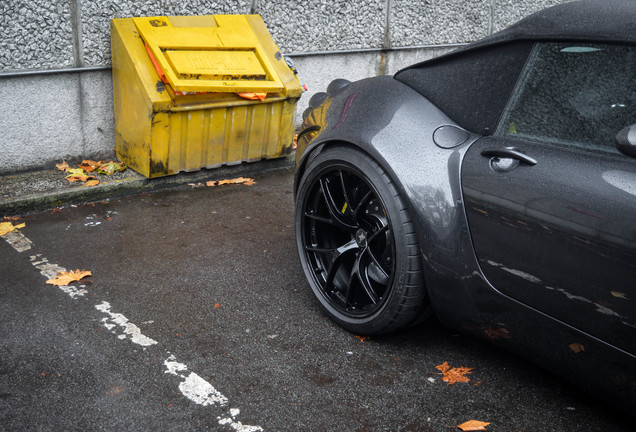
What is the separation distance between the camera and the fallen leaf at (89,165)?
5276 millimetres

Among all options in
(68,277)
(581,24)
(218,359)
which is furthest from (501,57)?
(68,277)

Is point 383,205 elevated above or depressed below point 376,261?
above

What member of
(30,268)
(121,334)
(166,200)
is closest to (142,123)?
(166,200)

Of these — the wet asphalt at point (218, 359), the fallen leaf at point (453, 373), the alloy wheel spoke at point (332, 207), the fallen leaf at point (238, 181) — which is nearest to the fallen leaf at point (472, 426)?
the wet asphalt at point (218, 359)

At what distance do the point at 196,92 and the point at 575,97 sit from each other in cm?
319

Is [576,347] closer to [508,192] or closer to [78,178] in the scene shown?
[508,192]

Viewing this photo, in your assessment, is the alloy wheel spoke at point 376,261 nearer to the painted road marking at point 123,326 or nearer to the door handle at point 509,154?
the door handle at point 509,154

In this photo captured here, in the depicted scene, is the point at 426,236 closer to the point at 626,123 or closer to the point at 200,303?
the point at 626,123

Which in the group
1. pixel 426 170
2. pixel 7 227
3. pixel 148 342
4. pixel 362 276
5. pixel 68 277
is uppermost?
pixel 426 170

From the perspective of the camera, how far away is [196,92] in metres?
4.95

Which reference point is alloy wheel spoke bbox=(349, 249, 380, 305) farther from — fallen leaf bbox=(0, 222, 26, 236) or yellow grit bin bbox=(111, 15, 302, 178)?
fallen leaf bbox=(0, 222, 26, 236)

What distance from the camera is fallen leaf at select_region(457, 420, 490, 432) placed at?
8.41 ft

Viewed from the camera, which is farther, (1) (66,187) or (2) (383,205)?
(1) (66,187)

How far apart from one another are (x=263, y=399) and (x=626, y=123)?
1.72 meters
